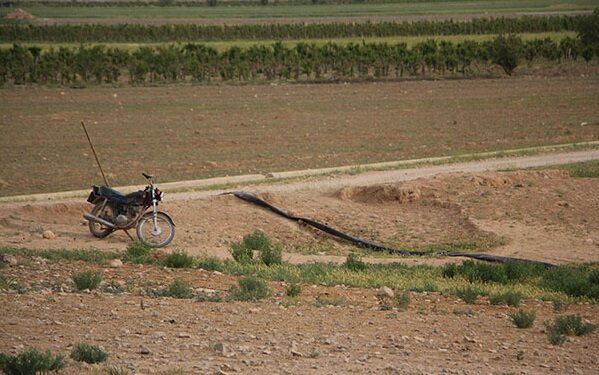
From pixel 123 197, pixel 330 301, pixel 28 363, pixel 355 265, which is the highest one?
pixel 28 363

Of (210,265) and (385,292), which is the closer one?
(385,292)

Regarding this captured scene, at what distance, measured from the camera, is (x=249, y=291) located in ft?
41.0

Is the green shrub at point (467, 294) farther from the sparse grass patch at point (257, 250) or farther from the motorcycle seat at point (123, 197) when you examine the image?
the motorcycle seat at point (123, 197)

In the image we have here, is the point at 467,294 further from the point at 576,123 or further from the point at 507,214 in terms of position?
the point at 576,123

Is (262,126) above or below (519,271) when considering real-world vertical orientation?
below

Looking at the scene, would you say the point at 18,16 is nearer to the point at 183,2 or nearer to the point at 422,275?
the point at 183,2

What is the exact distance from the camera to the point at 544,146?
30391 millimetres

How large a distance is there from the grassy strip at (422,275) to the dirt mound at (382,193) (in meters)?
5.45

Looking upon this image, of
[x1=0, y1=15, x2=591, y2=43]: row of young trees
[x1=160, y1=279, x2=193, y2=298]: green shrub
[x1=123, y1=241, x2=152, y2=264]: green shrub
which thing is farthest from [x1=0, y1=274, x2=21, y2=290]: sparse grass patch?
[x1=0, y1=15, x2=591, y2=43]: row of young trees

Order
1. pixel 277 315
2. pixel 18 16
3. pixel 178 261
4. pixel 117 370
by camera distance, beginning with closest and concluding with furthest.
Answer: pixel 117 370 < pixel 277 315 < pixel 178 261 < pixel 18 16

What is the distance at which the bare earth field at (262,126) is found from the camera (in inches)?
1107

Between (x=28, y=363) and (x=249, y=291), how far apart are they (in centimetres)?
405

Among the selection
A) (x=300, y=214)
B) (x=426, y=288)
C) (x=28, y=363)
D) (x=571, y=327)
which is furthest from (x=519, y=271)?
(x=28, y=363)

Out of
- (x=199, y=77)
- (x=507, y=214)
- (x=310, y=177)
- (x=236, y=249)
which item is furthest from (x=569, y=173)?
(x=199, y=77)
